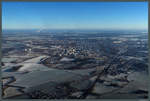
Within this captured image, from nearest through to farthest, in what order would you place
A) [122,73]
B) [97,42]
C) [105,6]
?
[122,73], [105,6], [97,42]

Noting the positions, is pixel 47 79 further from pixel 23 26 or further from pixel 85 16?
pixel 85 16

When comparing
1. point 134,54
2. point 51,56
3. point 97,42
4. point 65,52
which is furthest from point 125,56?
point 51,56

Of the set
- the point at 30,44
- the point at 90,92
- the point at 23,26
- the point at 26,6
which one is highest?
the point at 26,6

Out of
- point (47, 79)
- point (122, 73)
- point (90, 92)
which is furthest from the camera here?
point (122, 73)

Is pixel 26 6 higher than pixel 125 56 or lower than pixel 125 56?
higher

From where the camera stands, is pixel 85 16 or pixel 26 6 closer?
pixel 26 6

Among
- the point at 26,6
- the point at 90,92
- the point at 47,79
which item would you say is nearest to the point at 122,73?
the point at 90,92

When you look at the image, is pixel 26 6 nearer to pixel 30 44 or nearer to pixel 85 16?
pixel 85 16
